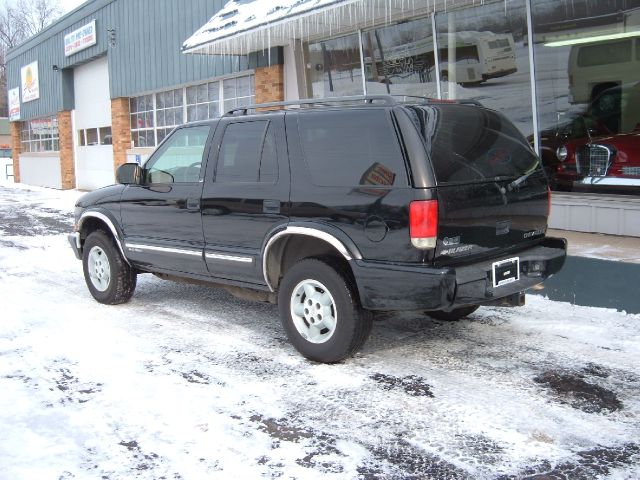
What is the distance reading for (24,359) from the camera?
4801 millimetres

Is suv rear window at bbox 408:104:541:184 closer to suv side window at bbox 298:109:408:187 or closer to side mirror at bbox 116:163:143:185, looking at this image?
suv side window at bbox 298:109:408:187

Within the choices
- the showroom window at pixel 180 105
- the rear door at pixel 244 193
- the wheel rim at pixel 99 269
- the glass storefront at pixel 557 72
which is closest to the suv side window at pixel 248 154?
the rear door at pixel 244 193

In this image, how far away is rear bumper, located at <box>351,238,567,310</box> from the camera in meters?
4.01

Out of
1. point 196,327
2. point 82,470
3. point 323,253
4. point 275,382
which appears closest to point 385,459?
point 275,382

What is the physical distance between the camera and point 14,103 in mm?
31047

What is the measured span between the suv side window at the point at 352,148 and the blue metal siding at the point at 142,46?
9645mm

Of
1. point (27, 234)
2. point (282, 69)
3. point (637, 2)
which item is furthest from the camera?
point (282, 69)

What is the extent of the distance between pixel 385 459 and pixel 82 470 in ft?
4.98

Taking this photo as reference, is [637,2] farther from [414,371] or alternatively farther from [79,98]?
[79,98]

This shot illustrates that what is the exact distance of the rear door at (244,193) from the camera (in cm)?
485

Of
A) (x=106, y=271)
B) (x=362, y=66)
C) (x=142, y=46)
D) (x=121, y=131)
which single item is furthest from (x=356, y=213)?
(x=121, y=131)

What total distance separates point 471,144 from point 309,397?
2056 millimetres

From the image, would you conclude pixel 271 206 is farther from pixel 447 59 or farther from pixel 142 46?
pixel 142 46

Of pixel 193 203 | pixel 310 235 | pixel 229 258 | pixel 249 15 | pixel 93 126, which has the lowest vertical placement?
pixel 229 258
